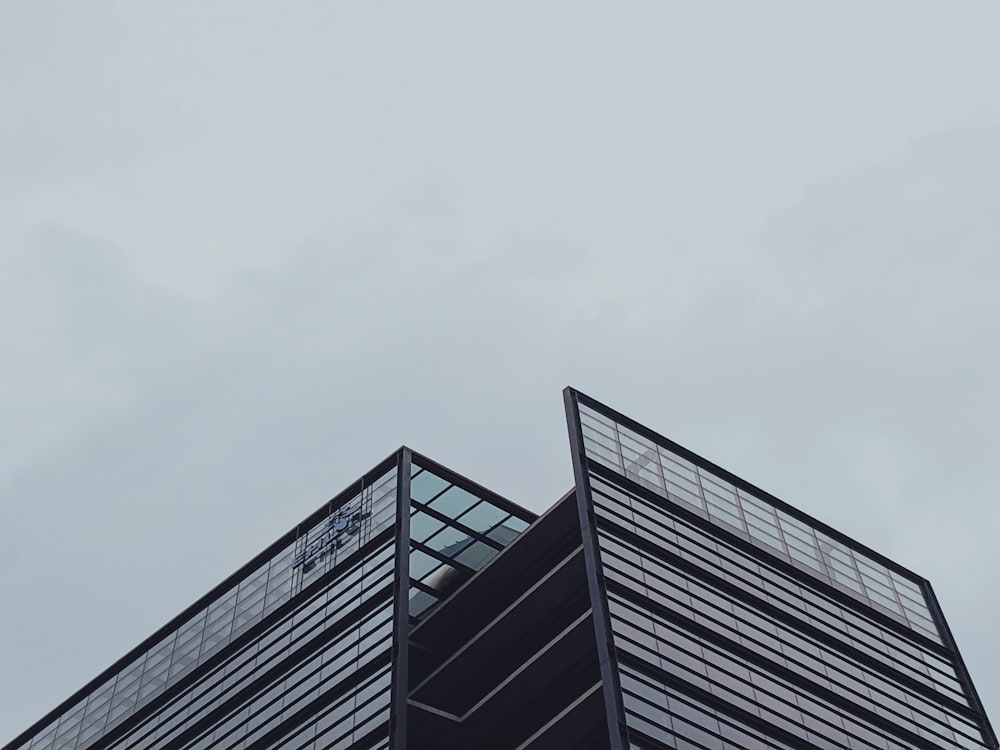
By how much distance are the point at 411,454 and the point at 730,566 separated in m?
16.3

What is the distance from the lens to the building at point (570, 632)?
50688 millimetres

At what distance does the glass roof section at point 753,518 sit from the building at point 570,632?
0.13 meters

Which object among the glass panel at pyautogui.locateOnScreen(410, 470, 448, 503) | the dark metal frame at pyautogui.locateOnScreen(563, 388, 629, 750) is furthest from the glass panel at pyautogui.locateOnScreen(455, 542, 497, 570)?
the dark metal frame at pyautogui.locateOnScreen(563, 388, 629, 750)

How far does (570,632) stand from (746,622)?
849 cm

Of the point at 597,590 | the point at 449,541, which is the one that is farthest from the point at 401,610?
the point at 597,590

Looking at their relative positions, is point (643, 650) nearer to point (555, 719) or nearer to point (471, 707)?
point (555, 719)

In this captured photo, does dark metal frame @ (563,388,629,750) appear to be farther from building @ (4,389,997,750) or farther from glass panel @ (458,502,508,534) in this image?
glass panel @ (458,502,508,534)

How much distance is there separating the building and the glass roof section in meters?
0.13

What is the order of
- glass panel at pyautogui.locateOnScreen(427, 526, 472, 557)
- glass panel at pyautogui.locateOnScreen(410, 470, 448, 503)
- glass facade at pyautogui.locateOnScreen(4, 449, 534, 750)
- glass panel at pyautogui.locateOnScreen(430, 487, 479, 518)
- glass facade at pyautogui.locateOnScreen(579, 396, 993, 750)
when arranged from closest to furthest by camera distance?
glass facade at pyautogui.locateOnScreen(579, 396, 993, 750)
glass facade at pyautogui.locateOnScreen(4, 449, 534, 750)
glass panel at pyautogui.locateOnScreen(427, 526, 472, 557)
glass panel at pyautogui.locateOnScreen(430, 487, 479, 518)
glass panel at pyautogui.locateOnScreen(410, 470, 448, 503)

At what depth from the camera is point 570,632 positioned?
50.7 metres

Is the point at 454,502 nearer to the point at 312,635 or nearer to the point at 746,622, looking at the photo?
the point at 312,635

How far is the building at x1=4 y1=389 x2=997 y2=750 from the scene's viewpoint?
50.7 meters

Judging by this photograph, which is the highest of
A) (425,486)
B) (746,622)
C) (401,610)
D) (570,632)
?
(425,486)

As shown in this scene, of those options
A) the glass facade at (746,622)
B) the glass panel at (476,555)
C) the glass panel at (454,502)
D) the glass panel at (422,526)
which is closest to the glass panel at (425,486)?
the glass panel at (454,502)
